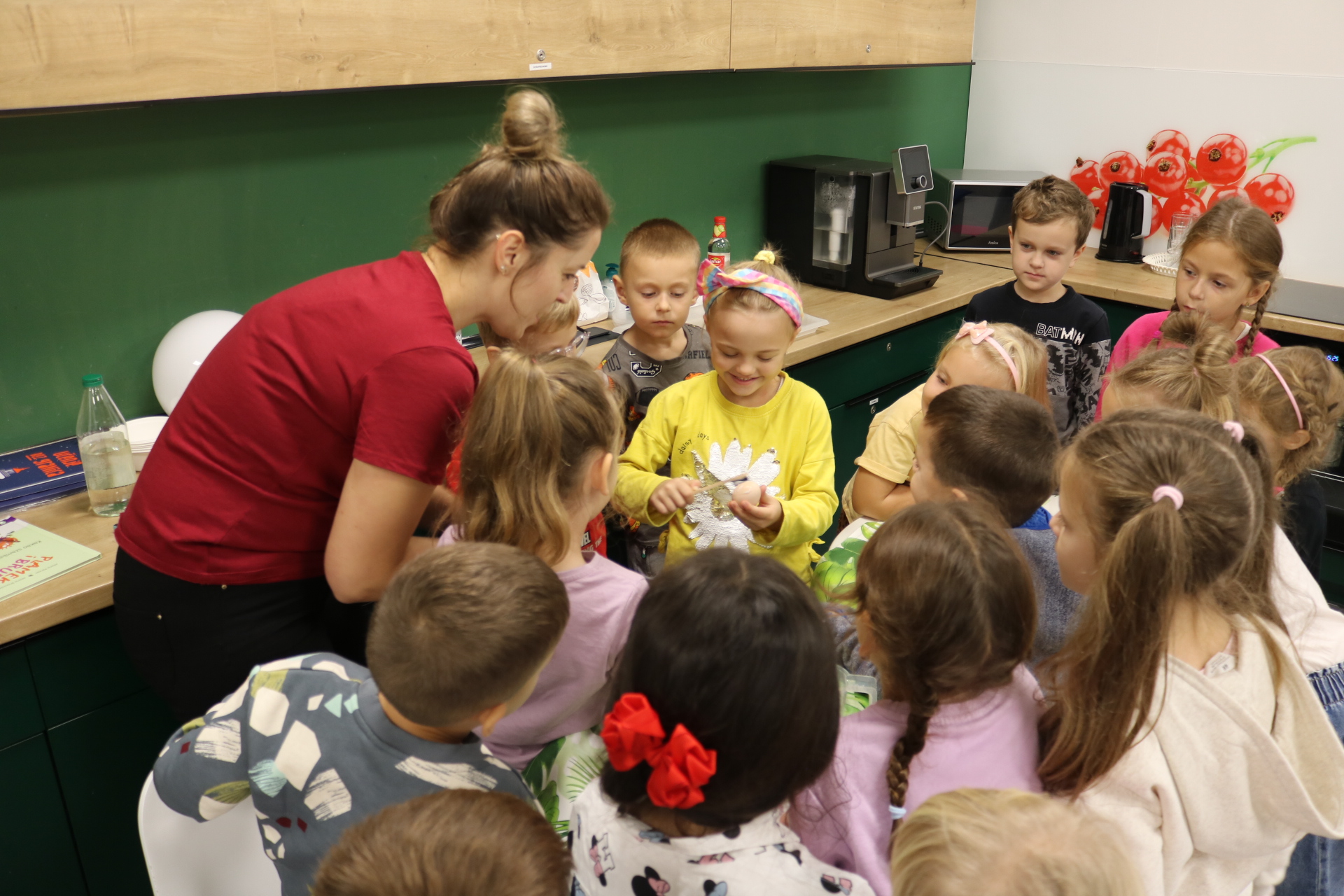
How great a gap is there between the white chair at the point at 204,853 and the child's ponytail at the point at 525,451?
1.47 ft

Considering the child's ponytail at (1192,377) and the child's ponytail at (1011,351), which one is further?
the child's ponytail at (1011,351)

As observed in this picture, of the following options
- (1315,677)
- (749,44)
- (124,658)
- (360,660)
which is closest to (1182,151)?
(749,44)

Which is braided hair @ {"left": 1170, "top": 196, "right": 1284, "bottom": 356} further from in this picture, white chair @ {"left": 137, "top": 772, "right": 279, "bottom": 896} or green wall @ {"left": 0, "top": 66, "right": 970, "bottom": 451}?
white chair @ {"left": 137, "top": 772, "right": 279, "bottom": 896}

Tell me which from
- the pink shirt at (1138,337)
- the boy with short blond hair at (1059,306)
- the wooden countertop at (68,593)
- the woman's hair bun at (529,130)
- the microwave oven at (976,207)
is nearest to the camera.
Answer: the woman's hair bun at (529,130)

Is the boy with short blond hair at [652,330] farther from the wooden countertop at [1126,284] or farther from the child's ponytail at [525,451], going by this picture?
the wooden countertop at [1126,284]

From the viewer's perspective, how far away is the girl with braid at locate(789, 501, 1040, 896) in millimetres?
1058

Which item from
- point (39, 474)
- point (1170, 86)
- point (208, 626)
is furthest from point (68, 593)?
point (1170, 86)

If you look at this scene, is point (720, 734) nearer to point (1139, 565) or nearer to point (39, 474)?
point (1139, 565)

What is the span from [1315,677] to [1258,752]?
1.22ft

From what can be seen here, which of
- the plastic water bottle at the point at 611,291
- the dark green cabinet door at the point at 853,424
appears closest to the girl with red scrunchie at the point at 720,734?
the plastic water bottle at the point at 611,291

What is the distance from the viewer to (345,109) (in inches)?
91.0

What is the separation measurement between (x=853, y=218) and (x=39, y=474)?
230 cm

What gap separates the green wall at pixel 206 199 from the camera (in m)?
1.93

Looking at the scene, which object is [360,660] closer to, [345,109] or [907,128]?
[345,109]
